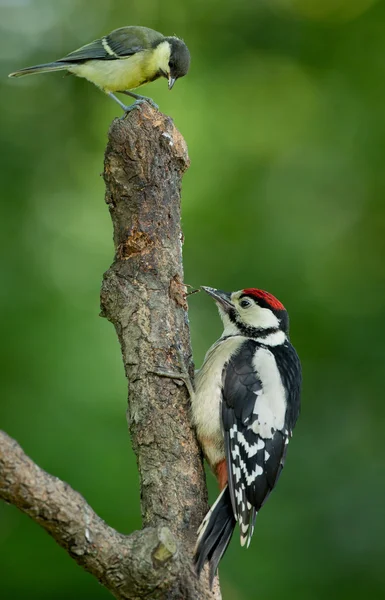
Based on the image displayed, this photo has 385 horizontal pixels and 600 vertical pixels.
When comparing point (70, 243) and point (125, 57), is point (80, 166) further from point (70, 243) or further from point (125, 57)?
point (125, 57)

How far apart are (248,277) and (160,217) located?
2476 millimetres

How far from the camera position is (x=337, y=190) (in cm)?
644

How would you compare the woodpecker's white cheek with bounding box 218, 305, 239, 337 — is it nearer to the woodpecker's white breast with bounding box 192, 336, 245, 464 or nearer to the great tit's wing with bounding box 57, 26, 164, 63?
the woodpecker's white breast with bounding box 192, 336, 245, 464

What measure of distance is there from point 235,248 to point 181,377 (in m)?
2.74

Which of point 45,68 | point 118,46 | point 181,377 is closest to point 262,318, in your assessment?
point 181,377

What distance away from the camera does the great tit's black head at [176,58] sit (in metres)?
4.50

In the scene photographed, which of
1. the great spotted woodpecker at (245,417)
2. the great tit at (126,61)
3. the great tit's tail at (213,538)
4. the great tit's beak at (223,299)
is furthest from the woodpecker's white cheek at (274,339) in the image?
the great tit at (126,61)

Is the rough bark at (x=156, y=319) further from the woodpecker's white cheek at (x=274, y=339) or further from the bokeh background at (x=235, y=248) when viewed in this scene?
the bokeh background at (x=235, y=248)

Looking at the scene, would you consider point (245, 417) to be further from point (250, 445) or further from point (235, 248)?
point (235, 248)

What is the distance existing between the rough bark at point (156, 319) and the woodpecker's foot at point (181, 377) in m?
0.01

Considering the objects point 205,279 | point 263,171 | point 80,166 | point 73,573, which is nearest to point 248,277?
point 205,279

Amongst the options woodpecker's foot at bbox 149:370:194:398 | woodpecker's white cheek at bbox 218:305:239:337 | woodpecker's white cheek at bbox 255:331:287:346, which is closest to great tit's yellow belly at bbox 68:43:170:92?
woodpecker's white cheek at bbox 218:305:239:337

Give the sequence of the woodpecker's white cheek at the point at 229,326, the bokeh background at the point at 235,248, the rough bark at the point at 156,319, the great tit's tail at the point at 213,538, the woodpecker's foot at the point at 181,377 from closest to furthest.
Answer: the great tit's tail at the point at 213,538 < the rough bark at the point at 156,319 < the woodpecker's foot at the point at 181,377 < the woodpecker's white cheek at the point at 229,326 < the bokeh background at the point at 235,248

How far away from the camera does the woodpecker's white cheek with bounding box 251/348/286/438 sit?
349 cm
